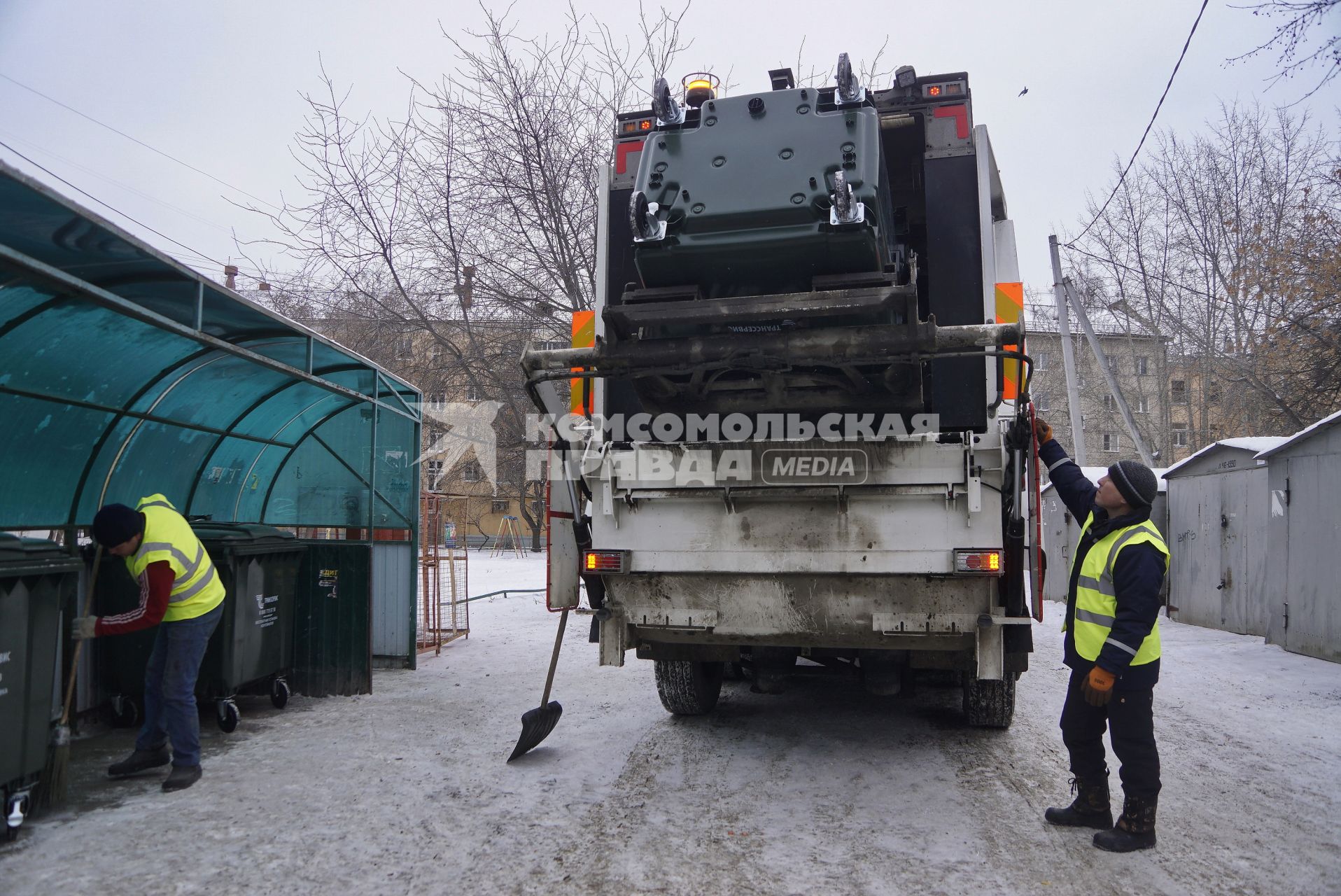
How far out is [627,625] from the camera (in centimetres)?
468

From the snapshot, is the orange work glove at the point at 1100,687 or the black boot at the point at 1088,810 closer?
the orange work glove at the point at 1100,687

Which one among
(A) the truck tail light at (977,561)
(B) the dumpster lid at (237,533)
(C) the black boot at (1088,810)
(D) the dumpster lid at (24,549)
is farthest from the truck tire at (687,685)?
(D) the dumpster lid at (24,549)

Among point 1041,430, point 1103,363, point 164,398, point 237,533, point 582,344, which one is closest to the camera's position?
point 1041,430

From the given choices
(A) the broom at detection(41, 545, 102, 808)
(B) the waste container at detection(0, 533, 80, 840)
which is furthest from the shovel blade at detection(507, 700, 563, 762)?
(B) the waste container at detection(0, 533, 80, 840)

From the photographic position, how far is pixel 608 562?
4.52m

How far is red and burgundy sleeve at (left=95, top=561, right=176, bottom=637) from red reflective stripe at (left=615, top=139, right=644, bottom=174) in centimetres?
328

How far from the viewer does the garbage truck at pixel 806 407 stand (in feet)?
12.6

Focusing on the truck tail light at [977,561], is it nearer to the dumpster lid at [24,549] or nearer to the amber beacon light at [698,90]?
the amber beacon light at [698,90]

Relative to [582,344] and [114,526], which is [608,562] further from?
[114,526]

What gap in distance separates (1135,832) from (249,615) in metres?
5.33

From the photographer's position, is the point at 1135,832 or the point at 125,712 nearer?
the point at 1135,832

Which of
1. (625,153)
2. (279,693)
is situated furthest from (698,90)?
(279,693)

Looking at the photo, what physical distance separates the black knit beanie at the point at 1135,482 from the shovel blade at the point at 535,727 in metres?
3.32

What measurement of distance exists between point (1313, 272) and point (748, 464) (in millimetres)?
12578
